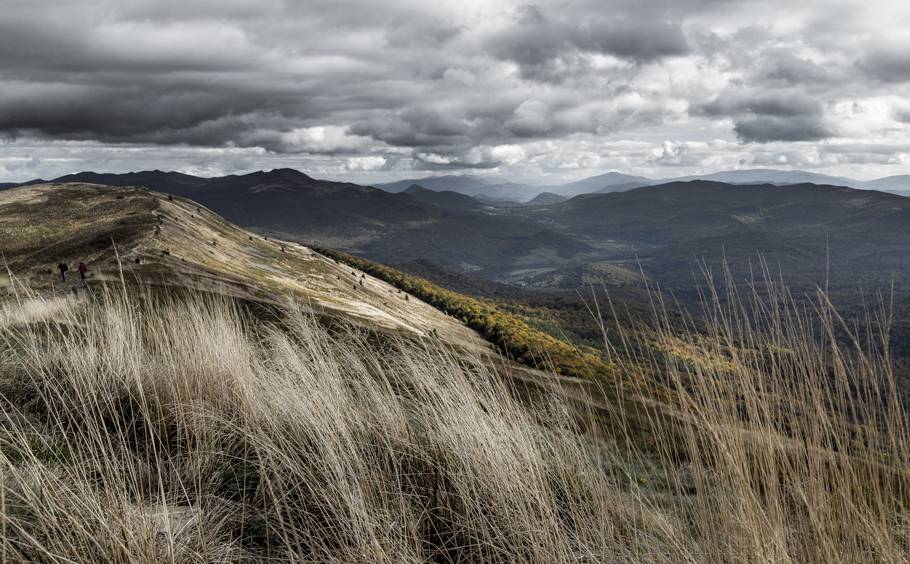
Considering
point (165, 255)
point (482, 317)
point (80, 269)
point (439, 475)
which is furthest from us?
point (482, 317)

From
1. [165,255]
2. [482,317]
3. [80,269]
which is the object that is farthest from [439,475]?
[482,317]

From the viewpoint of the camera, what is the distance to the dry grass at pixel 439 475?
7.71 ft

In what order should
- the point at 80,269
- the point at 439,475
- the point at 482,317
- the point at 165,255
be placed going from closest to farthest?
the point at 439,475
the point at 80,269
the point at 165,255
the point at 482,317

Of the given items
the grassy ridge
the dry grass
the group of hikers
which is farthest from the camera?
the grassy ridge

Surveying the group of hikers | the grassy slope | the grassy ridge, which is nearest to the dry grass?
the grassy slope

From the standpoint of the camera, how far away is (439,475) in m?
3.42

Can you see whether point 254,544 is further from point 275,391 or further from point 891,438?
point 891,438

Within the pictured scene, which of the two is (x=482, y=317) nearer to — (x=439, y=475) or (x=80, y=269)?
(x=80, y=269)

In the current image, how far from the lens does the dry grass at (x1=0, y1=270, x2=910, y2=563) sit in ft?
7.71

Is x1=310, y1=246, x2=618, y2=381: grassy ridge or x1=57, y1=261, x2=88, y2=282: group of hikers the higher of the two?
x1=57, y1=261, x2=88, y2=282: group of hikers

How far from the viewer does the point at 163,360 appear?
501cm

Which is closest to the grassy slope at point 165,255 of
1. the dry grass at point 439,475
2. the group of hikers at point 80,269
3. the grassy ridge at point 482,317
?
Answer: the group of hikers at point 80,269

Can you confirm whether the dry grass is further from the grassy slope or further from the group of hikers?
the group of hikers

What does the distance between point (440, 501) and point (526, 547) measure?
751 mm
